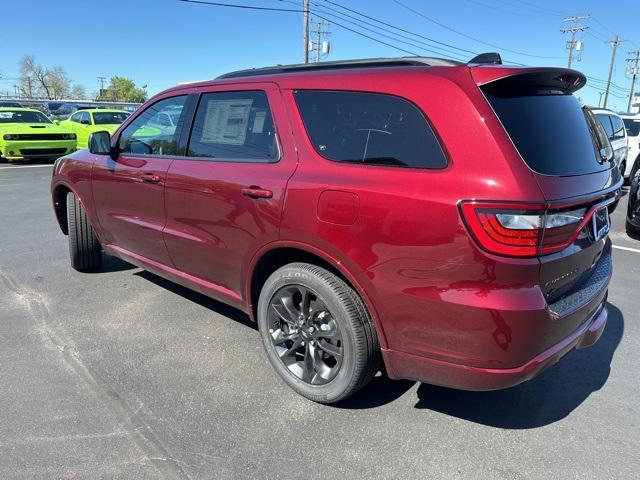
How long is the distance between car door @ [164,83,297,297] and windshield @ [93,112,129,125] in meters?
13.8

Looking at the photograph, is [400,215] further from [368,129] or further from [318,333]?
[318,333]

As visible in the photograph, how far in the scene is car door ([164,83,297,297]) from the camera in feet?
9.16

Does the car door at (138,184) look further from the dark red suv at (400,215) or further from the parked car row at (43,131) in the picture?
the parked car row at (43,131)

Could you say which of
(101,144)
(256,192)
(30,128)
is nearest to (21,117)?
(30,128)

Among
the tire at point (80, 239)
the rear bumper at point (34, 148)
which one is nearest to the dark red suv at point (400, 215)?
the tire at point (80, 239)

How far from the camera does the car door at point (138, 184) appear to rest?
3588 millimetres

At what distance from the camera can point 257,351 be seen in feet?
11.3

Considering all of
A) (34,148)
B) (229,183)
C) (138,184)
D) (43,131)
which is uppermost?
(43,131)

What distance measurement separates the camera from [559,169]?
88.5 inches

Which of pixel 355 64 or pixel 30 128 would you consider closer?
pixel 355 64

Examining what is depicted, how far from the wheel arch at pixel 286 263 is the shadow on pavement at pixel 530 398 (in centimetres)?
74

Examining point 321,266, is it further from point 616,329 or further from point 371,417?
point 616,329

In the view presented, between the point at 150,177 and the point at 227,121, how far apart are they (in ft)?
2.64

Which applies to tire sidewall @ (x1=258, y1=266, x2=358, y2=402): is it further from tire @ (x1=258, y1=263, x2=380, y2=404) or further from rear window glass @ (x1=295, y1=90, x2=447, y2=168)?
rear window glass @ (x1=295, y1=90, x2=447, y2=168)
